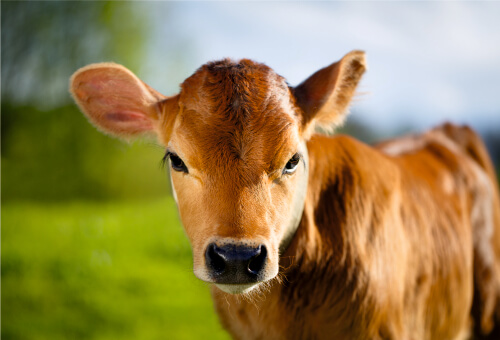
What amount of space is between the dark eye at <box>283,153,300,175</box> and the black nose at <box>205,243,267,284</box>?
548 millimetres

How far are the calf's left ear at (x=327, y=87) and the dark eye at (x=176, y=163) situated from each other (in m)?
0.80

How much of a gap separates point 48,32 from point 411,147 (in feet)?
32.8

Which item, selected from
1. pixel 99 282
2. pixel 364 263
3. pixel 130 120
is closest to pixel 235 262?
pixel 364 263

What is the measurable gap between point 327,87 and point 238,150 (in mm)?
846

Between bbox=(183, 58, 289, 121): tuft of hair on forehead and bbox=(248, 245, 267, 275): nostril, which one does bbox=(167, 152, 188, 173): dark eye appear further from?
bbox=(248, 245, 267, 275): nostril

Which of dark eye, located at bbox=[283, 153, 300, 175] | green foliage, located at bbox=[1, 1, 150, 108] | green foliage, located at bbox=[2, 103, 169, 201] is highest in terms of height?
dark eye, located at bbox=[283, 153, 300, 175]

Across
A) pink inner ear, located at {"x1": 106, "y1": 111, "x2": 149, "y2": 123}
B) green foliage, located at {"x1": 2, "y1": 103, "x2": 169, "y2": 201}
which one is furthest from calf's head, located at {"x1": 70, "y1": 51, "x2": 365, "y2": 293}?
green foliage, located at {"x1": 2, "y1": 103, "x2": 169, "y2": 201}

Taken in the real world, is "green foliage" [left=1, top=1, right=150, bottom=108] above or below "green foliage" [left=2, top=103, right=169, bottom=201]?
above

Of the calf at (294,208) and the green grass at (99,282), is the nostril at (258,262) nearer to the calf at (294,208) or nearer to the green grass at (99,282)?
the calf at (294,208)

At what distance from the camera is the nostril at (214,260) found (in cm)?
214

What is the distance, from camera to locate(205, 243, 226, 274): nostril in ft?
7.03

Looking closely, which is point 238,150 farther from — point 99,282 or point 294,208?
point 99,282

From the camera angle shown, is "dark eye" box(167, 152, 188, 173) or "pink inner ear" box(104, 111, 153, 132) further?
"pink inner ear" box(104, 111, 153, 132)

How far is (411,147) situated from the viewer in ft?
15.1
